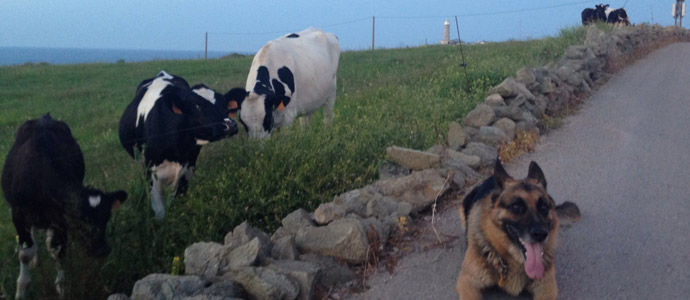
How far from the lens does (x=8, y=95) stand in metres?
17.5

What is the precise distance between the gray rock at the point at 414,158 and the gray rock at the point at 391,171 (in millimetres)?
61

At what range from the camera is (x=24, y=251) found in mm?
5102

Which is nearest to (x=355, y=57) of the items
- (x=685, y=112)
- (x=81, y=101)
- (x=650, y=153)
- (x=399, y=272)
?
(x=81, y=101)

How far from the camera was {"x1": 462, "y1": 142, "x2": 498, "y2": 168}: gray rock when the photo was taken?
7.55 meters

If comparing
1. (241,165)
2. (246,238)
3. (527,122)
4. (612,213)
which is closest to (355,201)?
(246,238)

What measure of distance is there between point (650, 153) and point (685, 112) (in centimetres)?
314

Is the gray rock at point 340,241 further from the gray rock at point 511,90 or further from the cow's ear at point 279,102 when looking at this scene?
the gray rock at point 511,90

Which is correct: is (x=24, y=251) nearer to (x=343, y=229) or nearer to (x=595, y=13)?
(x=343, y=229)

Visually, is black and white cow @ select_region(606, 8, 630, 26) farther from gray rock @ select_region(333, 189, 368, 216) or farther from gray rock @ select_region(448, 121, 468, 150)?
gray rock @ select_region(333, 189, 368, 216)

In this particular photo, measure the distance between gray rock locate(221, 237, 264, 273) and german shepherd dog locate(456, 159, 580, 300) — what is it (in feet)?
4.62

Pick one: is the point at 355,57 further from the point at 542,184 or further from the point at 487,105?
the point at 542,184

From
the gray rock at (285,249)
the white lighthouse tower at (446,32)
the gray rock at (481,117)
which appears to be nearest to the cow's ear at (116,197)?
the gray rock at (285,249)

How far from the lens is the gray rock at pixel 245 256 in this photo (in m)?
4.72

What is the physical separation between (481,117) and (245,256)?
4873mm
